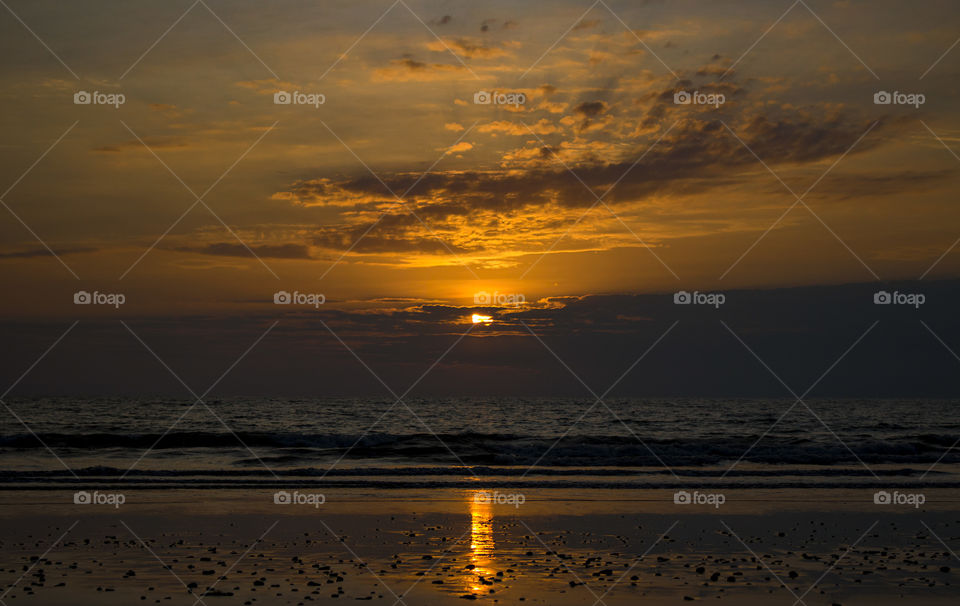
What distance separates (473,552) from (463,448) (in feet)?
93.1

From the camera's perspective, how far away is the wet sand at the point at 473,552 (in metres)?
10.4

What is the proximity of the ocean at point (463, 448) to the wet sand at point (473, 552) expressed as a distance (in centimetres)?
513

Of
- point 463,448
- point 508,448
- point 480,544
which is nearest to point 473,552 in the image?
point 480,544

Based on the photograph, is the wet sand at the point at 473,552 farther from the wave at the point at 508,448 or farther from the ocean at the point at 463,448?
the wave at the point at 508,448

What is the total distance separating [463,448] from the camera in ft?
135

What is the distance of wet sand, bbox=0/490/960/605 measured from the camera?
409 inches

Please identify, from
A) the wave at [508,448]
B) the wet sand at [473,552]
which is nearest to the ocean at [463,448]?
the wave at [508,448]

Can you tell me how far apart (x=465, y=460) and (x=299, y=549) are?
23.1m

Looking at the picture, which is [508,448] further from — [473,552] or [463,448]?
[473,552]

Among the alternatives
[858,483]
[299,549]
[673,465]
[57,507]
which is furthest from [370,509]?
[673,465]

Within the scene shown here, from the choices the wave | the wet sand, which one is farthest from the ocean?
the wet sand

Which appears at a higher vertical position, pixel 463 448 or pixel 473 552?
pixel 463 448

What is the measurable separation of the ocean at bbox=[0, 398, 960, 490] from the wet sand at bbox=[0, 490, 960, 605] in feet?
16.8

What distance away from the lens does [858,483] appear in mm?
23703
